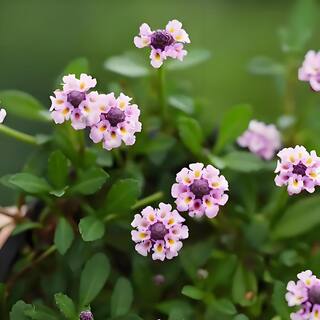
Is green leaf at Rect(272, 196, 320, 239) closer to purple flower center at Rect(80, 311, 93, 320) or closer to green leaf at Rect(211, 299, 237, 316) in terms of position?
green leaf at Rect(211, 299, 237, 316)

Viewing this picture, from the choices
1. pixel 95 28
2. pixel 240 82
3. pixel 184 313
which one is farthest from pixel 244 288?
pixel 95 28

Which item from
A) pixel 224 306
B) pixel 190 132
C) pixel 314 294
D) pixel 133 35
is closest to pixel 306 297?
pixel 314 294

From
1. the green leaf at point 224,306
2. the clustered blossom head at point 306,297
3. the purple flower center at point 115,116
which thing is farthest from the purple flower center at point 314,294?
the purple flower center at point 115,116

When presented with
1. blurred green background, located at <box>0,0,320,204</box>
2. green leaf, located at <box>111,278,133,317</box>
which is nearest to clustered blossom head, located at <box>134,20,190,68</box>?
green leaf, located at <box>111,278,133,317</box>

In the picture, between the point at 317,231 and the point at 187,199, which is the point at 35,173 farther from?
the point at 317,231

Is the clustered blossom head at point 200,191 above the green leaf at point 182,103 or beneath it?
above

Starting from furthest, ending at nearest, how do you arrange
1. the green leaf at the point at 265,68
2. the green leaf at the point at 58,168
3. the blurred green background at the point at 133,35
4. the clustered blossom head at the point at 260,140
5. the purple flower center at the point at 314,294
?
the blurred green background at the point at 133,35 → the green leaf at the point at 265,68 → the clustered blossom head at the point at 260,140 → the green leaf at the point at 58,168 → the purple flower center at the point at 314,294

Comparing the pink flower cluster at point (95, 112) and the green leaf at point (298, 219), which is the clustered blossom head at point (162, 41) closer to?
the pink flower cluster at point (95, 112)
